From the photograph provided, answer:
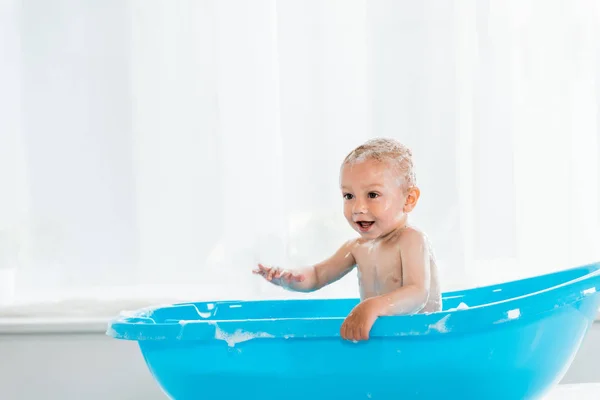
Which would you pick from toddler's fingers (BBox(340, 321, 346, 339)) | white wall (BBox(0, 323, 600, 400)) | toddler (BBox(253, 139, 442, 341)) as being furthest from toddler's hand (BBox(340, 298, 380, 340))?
white wall (BBox(0, 323, 600, 400))

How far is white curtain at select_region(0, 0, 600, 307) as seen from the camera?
4.50ft

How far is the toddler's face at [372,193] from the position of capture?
2.97 ft

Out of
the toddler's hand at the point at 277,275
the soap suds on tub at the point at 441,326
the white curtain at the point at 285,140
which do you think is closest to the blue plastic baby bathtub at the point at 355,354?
the soap suds on tub at the point at 441,326

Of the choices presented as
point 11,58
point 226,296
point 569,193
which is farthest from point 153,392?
point 569,193

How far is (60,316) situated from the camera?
1.41 metres

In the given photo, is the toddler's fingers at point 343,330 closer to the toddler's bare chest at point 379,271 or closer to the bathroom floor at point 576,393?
the toddler's bare chest at point 379,271

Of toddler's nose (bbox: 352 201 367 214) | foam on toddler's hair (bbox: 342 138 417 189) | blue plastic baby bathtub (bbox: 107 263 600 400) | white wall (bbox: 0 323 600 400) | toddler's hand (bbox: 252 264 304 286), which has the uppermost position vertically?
foam on toddler's hair (bbox: 342 138 417 189)

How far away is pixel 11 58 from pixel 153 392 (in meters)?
0.68

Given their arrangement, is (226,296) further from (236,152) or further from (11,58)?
(11,58)

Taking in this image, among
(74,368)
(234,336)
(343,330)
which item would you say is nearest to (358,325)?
(343,330)

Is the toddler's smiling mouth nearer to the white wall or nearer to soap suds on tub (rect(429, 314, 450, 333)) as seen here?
soap suds on tub (rect(429, 314, 450, 333))

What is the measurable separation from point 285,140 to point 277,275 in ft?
1.52

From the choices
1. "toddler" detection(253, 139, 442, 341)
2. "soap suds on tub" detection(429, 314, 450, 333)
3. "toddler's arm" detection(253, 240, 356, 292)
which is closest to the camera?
"soap suds on tub" detection(429, 314, 450, 333)

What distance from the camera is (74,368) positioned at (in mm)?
1399
